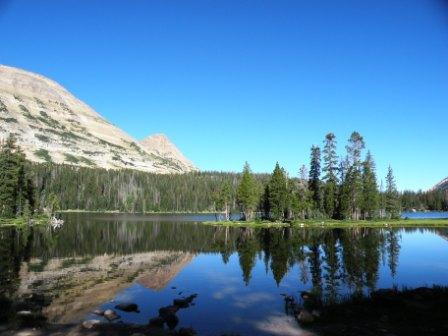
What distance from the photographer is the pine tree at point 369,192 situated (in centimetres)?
13325

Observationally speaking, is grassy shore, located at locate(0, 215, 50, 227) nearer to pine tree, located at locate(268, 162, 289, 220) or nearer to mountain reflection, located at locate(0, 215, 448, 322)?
mountain reflection, located at locate(0, 215, 448, 322)

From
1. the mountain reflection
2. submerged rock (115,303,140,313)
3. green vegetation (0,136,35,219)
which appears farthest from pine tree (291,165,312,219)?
submerged rock (115,303,140,313)

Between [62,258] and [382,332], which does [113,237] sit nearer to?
[62,258]

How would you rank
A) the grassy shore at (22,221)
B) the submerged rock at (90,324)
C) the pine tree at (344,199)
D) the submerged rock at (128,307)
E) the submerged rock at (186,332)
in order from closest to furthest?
the submerged rock at (186,332) → the submerged rock at (90,324) → the submerged rock at (128,307) → the grassy shore at (22,221) → the pine tree at (344,199)

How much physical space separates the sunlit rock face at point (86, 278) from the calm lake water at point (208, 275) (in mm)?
90

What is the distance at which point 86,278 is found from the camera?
1781 inches

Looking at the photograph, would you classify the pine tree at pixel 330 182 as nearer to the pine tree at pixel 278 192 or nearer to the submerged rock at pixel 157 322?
the pine tree at pixel 278 192

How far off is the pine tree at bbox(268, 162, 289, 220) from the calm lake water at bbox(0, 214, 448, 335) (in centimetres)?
4886

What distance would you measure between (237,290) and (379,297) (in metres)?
13.7

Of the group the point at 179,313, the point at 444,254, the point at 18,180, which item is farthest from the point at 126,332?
the point at 18,180

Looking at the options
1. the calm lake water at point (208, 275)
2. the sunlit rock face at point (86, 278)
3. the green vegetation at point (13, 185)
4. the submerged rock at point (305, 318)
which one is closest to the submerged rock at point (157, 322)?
the calm lake water at point (208, 275)

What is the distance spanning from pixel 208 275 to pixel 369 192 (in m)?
95.8

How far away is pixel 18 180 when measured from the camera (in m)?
113

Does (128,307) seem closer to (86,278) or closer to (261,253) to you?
(86,278)
